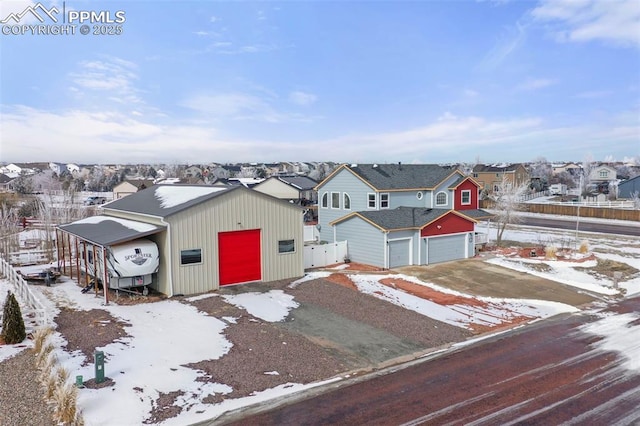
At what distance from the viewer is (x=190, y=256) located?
20.1 m

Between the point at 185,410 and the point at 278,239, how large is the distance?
41.9 ft

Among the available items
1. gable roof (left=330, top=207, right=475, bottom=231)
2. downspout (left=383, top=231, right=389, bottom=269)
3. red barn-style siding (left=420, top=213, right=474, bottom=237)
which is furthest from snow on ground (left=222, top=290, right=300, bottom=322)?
red barn-style siding (left=420, top=213, right=474, bottom=237)

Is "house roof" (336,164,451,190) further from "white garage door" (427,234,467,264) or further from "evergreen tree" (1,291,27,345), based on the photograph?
"evergreen tree" (1,291,27,345)

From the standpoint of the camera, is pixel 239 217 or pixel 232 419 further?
pixel 239 217

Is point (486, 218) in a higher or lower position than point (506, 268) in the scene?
higher

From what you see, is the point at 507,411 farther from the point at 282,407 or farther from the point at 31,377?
the point at 31,377

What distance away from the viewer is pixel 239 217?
21469 mm

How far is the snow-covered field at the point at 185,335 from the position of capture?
10.7 meters

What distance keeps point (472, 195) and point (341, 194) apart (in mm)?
11250

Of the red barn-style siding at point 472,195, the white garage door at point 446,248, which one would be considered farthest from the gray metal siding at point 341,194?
the red barn-style siding at point 472,195

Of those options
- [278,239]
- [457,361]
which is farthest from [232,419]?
[278,239]

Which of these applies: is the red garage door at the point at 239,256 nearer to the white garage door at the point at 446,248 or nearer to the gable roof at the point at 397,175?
the white garage door at the point at 446,248

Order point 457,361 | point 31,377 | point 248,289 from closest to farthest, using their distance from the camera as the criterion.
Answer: point 31,377 < point 457,361 < point 248,289

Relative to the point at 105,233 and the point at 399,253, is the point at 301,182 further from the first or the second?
the point at 105,233
